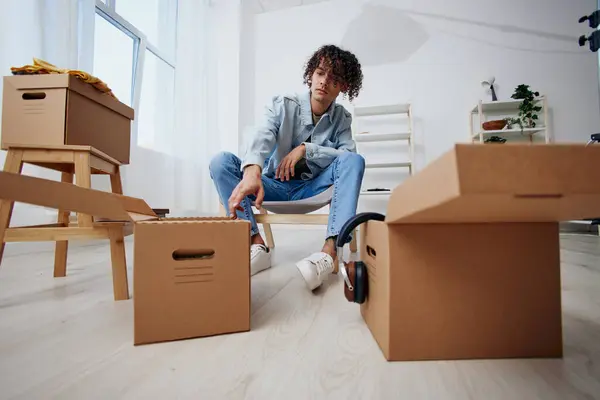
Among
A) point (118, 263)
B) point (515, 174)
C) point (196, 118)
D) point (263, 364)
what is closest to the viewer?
point (515, 174)

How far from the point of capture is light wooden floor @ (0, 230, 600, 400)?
381mm

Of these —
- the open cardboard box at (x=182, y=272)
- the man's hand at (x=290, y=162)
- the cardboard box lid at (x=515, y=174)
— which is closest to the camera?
the cardboard box lid at (x=515, y=174)

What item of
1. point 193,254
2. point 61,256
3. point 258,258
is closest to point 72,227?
point 61,256

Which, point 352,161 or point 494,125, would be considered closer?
point 352,161

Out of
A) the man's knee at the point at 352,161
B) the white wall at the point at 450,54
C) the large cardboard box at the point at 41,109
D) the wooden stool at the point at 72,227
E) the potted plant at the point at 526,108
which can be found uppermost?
the white wall at the point at 450,54

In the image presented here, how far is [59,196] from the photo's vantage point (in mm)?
461

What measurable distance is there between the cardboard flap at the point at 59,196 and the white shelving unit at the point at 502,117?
113 inches

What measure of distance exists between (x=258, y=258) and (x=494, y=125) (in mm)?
2572

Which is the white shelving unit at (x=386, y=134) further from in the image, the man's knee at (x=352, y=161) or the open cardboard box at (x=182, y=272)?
the open cardboard box at (x=182, y=272)

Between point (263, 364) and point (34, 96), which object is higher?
point (34, 96)

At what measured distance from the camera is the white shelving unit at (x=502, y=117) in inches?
100

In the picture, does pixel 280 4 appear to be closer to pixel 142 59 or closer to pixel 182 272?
pixel 142 59

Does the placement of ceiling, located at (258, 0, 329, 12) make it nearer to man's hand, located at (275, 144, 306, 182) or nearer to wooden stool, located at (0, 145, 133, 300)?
man's hand, located at (275, 144, 306, 182)

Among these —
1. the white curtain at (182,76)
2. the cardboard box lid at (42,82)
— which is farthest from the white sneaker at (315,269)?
the white curtain at (182,76)
